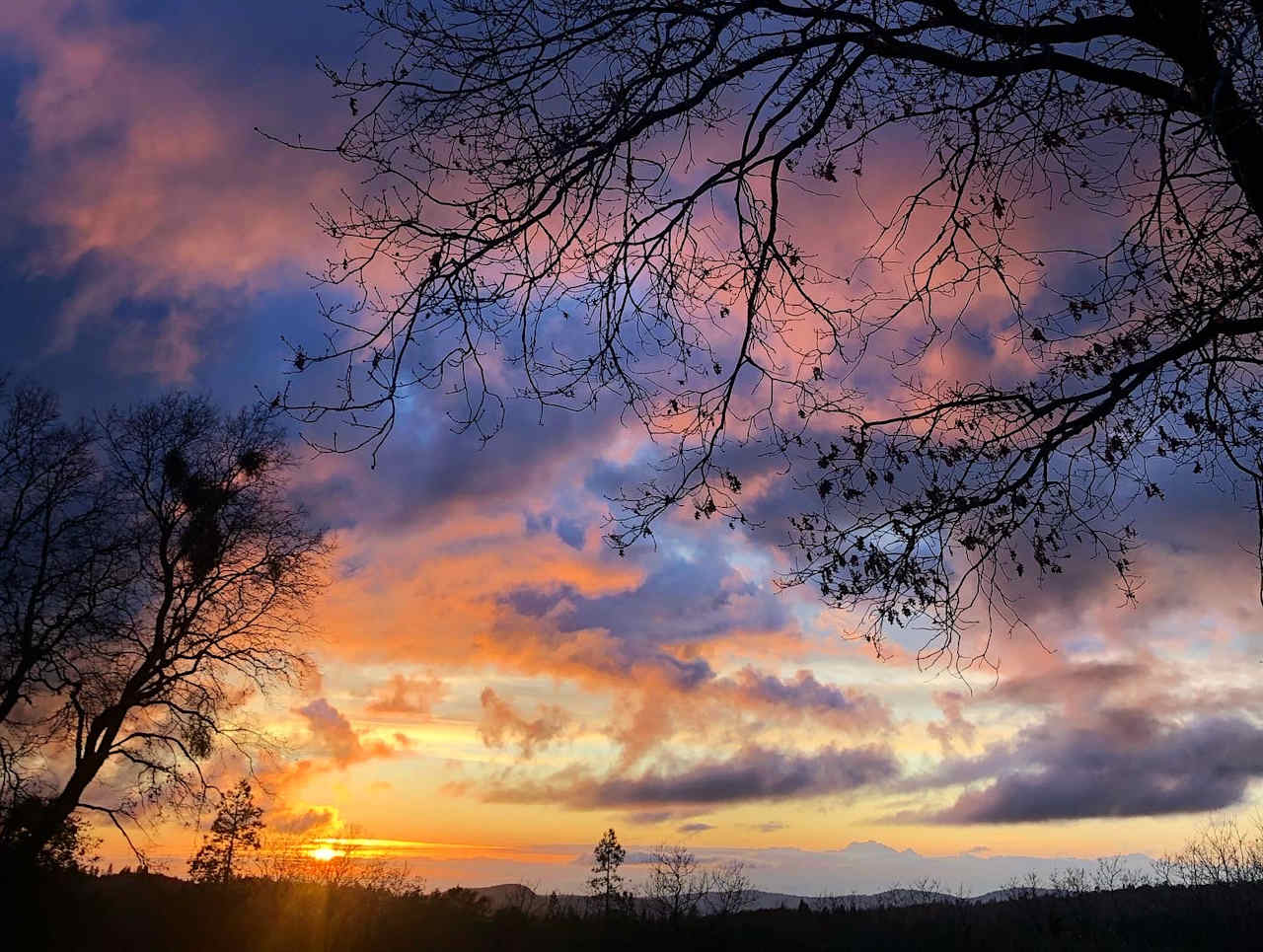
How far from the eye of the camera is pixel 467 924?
57.2 feet

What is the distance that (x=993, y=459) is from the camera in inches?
320

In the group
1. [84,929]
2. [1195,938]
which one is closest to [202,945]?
[84,929]

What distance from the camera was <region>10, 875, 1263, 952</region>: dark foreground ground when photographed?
51.4 feet

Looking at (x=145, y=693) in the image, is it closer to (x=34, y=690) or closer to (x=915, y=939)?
(x=34, y=690)

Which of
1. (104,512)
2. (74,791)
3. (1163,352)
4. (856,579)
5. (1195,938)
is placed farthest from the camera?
(104,512)

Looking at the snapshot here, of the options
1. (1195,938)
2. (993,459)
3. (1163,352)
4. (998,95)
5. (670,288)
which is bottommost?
(1195,938)

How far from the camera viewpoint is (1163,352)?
7422 mm

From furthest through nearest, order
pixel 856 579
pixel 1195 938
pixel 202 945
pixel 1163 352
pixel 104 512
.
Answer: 1. pixel 104 512
2. pixel 1195 938
3. pixel 202 945
4. pixel 856 579
5. pixel 1163 352

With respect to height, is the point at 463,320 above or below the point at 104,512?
below

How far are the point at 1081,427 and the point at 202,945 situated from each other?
15.0 meters

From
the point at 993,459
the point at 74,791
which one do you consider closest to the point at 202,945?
the point at 74,791

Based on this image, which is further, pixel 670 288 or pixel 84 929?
pixel 84 929

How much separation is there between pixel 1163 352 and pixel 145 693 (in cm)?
2131

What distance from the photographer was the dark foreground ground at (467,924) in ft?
51.4
